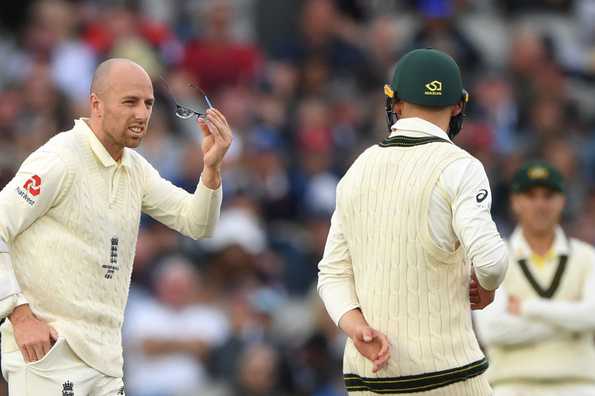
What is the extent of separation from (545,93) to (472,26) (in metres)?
1.80

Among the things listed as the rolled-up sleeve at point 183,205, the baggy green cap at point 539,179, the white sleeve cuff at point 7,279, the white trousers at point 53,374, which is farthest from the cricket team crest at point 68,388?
the baggy green cap at point 539,179

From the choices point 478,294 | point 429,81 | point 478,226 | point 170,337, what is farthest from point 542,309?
point 170,337

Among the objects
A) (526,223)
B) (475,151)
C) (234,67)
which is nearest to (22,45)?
(234,67)

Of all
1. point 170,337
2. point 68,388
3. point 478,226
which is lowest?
point 68,388

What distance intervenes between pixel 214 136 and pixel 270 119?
26.6 feet

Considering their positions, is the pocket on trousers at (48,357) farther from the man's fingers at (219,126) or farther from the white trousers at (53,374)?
the man's fingers at (219,126)

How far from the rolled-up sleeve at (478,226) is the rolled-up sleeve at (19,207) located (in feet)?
6.00

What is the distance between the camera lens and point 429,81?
704 cm

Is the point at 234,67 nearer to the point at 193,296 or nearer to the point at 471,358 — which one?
the point at 193,296

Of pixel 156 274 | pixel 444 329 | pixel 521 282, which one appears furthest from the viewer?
pixel 156 274

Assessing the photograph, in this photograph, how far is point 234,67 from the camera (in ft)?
51.4

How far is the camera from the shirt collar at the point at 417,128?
7.04 meters

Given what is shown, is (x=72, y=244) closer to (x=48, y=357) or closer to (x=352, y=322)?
(x=48, y=357)

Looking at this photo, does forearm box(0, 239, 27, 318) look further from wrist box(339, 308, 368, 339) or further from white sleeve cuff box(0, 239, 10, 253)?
wrist box(339, 308, 368, 339)
